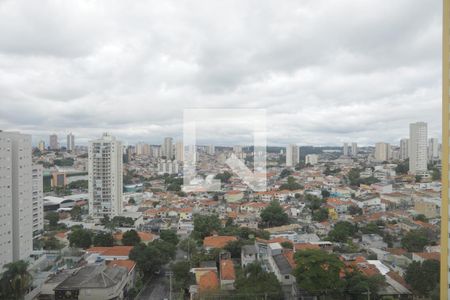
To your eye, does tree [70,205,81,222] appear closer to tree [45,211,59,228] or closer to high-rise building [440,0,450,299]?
tree [45,211,59,228]

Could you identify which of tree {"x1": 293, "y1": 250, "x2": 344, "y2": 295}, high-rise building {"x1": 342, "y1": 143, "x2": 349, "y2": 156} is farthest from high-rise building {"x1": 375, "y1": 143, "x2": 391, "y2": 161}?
tree {"x1": 293, "y1": 250, "x2": 344, "y2": 295}

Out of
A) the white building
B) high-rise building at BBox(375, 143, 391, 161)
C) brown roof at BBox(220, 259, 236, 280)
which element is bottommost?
brown roof at BBox(220, 259, 236, 280)

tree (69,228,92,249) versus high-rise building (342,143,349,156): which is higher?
high-rise building (342,143,349,156)

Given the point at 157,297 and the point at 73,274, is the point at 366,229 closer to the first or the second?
the point at 157,297

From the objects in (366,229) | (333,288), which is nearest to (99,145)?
(366,229)

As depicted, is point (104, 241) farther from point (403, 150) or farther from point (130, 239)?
point (403, 150)

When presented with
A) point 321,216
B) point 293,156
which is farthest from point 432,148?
point 321,216

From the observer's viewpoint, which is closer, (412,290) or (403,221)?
(412,290)
